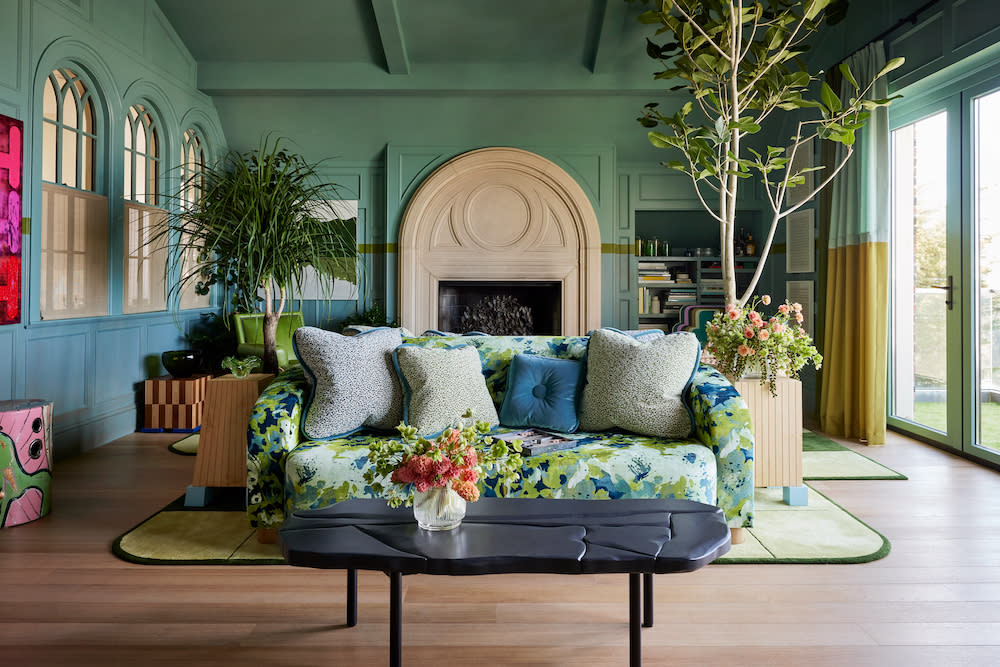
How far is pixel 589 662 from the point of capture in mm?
2004

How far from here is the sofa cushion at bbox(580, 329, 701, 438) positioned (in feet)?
9.87

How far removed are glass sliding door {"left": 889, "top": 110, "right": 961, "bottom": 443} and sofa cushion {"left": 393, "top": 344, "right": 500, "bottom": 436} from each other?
316 cm

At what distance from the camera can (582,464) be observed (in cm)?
274

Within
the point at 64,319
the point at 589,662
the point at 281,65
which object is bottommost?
the point at 589,662

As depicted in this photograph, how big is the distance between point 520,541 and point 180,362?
427 cm

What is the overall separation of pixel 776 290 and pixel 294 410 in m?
5.10

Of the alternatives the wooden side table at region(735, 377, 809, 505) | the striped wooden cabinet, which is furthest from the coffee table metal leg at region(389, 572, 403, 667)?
the wooden side table at region(735, 377, 809, 505)

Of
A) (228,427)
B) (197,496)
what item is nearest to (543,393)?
(228,427)

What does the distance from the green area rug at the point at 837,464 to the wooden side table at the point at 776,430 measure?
659 mm

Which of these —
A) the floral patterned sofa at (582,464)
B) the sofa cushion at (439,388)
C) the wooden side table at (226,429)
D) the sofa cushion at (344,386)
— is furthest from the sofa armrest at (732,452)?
the wooden side table at (226,429)

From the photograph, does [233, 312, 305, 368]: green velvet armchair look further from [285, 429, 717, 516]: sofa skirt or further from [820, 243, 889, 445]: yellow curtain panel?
[820, 243, 889, 445]: yellow curtain panel

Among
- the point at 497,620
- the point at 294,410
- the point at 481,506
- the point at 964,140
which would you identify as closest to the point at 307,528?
the point at 481,506

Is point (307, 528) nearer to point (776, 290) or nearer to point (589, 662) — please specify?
point (589, 662)

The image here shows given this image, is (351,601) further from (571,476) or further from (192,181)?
(192,181)
